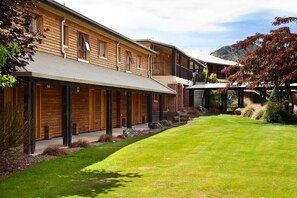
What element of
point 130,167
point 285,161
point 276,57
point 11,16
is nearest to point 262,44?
point 276,57

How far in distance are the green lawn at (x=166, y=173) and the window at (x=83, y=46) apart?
7.13 meters

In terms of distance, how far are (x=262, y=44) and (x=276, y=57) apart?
1.85m

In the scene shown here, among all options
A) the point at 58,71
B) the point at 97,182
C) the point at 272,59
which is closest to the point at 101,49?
the point at 58,71

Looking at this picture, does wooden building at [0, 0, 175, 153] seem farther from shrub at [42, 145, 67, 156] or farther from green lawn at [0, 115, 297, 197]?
green lawn at [0, 115, 297, 197]

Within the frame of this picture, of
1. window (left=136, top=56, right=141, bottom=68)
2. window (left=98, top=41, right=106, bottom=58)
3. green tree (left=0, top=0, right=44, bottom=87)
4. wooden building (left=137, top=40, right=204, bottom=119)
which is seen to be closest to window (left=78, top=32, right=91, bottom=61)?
window (left=98, top=41, right=106, bottom=58)

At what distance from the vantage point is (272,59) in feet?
82.7

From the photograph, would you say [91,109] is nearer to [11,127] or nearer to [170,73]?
[11,127]

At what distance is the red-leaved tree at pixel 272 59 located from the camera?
24453mm

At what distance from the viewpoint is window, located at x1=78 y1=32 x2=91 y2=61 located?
20016 mm

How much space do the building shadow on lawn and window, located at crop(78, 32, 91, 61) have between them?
35.8 ft

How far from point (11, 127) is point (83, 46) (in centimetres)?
1067

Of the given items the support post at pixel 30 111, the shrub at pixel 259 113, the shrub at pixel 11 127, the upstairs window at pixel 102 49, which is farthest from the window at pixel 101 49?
the shrub at pixel 259 113

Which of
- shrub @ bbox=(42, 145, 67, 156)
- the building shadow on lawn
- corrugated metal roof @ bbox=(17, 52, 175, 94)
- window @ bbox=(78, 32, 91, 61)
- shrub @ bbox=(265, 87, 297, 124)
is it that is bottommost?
the building shadow on lawn

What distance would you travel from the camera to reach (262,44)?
2641 centimetres
